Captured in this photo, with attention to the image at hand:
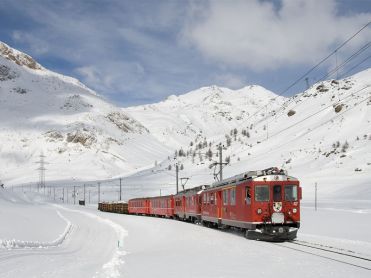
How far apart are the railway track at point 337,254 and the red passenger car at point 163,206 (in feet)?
103

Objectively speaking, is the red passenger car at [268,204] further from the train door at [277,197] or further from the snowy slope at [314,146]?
the snowy slope at [314,146]

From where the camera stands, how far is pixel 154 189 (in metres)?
120

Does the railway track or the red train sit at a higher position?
the red train

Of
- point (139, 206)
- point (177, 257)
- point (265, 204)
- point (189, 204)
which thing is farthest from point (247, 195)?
point (139, 206)

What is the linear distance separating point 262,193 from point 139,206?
46165 mm

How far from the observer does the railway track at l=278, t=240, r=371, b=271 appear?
14.9 meters

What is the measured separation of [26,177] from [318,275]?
185m

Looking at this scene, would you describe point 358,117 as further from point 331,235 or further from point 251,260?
point 251,260

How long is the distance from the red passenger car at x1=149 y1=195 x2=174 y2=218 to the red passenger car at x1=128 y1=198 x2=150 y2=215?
1734mm

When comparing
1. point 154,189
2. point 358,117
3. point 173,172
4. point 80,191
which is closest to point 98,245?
point 358,117

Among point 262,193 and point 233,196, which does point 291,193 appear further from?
point 233,196

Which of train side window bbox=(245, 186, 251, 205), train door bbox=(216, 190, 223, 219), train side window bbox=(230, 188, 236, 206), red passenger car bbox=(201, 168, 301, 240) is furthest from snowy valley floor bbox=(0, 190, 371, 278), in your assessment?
train door bbox=(216, 190, 223, 219)

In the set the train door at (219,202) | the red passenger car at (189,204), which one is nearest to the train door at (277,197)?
the train door at (219,202)

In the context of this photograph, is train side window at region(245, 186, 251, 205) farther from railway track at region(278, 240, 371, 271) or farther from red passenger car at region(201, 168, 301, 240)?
railway track at region(278, 240, 371, 271)
